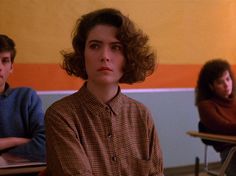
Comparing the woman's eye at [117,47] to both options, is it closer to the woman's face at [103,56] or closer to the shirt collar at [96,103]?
the woman's face at [103,56]

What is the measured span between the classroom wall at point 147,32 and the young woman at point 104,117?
1878 mm

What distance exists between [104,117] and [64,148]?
7.8 inches

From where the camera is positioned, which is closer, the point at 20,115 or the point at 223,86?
the point at 20,115

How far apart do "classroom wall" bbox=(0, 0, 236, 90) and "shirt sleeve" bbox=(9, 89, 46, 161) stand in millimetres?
1160

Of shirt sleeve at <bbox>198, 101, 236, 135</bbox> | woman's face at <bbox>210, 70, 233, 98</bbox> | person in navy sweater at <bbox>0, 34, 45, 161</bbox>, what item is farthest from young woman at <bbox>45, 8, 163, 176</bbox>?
woman's face at <bbox>210, 70, 233, 98</bbox>

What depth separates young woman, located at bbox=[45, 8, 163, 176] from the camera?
52.4 inches

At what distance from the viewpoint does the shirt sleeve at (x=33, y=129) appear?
1.88 meters

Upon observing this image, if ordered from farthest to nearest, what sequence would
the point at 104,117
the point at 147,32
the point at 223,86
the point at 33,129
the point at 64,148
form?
the point at 147,32 → the point at 223,86 → the point at 33,129 → the point at 104,117 → the point at 64,148

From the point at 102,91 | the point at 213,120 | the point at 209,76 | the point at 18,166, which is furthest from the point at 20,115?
the point at 209,76

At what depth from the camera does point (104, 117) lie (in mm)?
1419

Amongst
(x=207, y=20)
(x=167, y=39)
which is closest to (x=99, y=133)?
(x=167, y=39)

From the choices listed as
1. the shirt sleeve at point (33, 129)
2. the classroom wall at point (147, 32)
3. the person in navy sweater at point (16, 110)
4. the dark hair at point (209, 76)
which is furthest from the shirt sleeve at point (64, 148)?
the dark hair at point (209, 76)

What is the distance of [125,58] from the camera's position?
4.85ft

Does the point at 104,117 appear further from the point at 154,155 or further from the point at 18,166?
the point at 18,166
